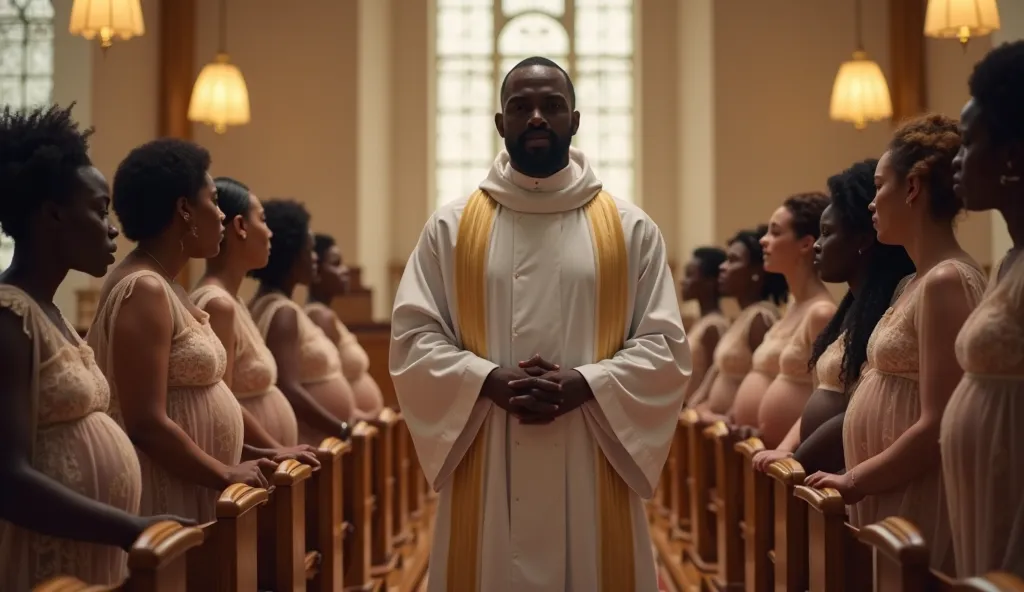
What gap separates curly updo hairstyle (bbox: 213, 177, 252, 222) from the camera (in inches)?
179

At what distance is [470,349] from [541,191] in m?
0.52

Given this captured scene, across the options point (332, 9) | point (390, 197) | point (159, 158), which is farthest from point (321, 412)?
point (390, 197)

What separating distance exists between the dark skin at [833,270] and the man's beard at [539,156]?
997 millimetres

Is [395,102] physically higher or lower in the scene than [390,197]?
higher

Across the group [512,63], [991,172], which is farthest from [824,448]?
[512,63]

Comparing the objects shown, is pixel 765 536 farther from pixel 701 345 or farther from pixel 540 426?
pixel 701 345

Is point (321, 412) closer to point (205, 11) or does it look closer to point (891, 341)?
point (891, 341)

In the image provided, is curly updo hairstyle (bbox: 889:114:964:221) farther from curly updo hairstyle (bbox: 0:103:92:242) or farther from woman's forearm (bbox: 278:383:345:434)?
woman's forearm (bbox: 278:383:345:434)

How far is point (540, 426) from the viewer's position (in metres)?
3.42

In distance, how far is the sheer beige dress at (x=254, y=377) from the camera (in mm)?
4410

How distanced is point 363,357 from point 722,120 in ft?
18.8

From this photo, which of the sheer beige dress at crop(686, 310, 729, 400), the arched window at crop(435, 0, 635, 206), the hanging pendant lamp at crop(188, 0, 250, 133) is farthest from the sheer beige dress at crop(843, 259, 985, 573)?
the arched window at crop(435, 0, 635, 206)

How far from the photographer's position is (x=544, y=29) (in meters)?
13.5

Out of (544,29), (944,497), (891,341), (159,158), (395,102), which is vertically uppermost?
(544,29)
